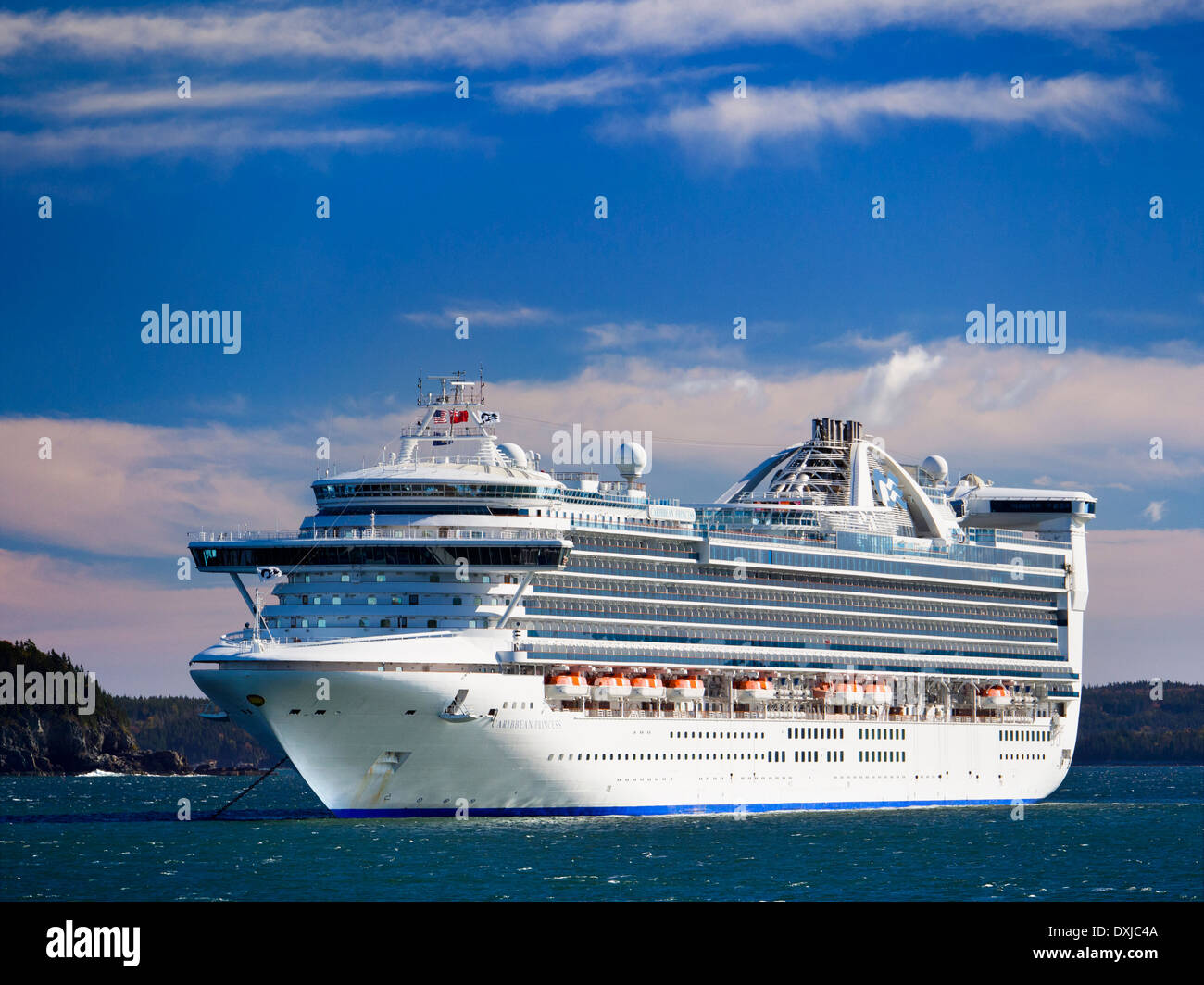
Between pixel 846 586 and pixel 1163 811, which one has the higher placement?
pixel 846 586

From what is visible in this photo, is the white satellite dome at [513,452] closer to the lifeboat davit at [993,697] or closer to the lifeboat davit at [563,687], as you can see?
the lifeboat davit at [563,687]

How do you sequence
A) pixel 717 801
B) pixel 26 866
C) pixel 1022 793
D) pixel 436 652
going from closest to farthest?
pixel 26 866 < pixel 436 652 < pixel 717 801 < pixel 1022 793

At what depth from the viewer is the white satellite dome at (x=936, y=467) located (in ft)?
314

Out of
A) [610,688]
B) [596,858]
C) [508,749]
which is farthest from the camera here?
[610,688]

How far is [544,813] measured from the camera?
64438 millimetres

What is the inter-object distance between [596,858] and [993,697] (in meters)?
39.2

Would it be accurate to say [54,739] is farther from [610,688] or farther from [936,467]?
[610,688]

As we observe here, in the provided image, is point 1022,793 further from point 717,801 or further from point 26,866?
point 26,866

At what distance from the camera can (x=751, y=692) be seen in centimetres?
7419

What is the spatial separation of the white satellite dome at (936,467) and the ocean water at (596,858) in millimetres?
23619

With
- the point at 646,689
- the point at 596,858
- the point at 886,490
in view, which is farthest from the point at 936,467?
the point at 596,858

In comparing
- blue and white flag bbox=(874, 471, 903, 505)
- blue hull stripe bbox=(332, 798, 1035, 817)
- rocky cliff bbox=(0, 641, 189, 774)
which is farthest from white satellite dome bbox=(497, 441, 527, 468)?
rocky cliff bbox=(0, 641, 189, 774)

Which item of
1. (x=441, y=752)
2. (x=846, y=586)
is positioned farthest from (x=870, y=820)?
(x=441, y=752)
